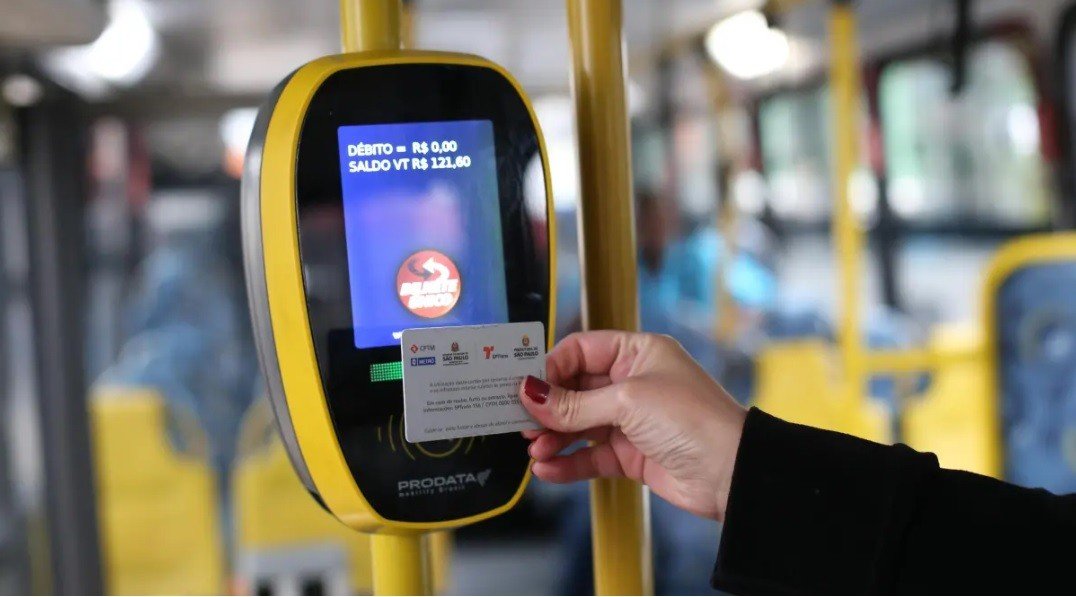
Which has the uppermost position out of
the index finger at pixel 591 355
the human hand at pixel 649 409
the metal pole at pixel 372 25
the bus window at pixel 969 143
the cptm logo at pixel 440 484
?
the bus window at pixel 969 143

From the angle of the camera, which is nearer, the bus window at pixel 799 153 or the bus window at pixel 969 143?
the bus window at pixel 969 143

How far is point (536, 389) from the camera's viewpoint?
2.75 feet

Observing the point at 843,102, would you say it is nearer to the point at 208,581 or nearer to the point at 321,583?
the point at 321,583

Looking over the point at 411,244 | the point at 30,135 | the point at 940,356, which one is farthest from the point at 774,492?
the point at 30,135

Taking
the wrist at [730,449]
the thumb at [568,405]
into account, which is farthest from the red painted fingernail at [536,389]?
the wrist at [730,449]

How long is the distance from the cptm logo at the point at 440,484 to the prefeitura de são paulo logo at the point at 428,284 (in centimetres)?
13

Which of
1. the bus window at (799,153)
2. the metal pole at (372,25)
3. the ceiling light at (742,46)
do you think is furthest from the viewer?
the bus window at (799,153)

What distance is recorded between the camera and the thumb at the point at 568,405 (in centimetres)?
84

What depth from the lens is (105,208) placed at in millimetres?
7504

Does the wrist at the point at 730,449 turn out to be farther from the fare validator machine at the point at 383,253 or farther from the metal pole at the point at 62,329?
the metal pole at the point at 62,329

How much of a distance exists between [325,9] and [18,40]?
331 centimetres

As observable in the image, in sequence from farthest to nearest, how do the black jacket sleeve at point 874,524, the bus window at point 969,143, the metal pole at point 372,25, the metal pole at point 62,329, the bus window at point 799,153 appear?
the bus window at point 799,153
the bus window at point 969,143
the metal pole at point 62,329
the metal pole at point 372,25
the black jacket sleeve at point 874,524


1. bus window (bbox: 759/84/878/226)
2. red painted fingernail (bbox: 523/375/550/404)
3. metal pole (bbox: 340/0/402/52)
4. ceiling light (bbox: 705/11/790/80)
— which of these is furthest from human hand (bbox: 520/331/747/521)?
bus window (bbox: 759/84/878/226)

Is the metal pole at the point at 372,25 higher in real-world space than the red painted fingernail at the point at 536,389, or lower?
higher
